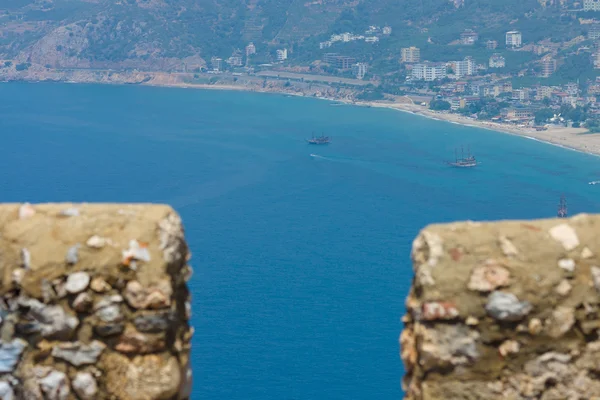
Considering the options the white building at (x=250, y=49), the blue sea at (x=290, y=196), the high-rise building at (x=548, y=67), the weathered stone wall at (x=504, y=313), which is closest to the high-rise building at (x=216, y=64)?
the white building at (x=250, y=49)

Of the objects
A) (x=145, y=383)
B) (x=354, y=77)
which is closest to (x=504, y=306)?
(x=145, y=383)

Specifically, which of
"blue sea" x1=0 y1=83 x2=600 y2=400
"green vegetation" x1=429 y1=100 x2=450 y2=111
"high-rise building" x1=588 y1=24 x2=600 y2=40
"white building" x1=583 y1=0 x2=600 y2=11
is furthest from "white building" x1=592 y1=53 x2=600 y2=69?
"blue sea" x1=0 y1=83 x2=600 y2=400

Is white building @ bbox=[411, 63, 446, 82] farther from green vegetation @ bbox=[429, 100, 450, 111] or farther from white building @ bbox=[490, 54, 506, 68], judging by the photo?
green vegetation @ bbox=[429, 100, 450, 111]

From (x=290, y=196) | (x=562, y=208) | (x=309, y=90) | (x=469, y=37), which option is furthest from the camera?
(x=469, y=37)

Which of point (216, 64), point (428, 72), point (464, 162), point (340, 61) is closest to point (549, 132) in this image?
point (464, 162)

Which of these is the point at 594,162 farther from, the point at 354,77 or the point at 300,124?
the point at 354,77

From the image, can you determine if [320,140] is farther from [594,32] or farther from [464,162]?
[594,32]
